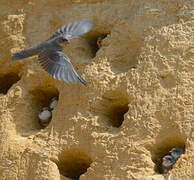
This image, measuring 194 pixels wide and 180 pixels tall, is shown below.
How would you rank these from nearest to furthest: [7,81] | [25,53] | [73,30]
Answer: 1. [73,30]
2. [25,53]
3. [7,81]

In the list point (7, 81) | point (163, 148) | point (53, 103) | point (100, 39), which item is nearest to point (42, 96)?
point (53, 103)

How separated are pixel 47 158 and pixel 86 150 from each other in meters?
0.18

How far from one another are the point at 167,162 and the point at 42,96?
2.64 feet

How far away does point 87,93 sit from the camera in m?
3.22

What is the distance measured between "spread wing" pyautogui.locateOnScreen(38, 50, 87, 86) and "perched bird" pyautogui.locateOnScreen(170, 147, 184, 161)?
0.48 metres

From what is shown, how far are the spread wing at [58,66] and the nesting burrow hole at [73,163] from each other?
29 cm

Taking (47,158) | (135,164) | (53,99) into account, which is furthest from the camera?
(53,99)

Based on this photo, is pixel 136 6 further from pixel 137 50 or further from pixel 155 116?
pixel 155 116

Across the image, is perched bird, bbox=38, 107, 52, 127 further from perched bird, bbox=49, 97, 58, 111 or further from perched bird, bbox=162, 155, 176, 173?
perched bird, bbox=162, 155, 176, 173

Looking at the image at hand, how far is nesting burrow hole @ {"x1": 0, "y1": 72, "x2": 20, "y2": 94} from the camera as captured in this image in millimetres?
3599

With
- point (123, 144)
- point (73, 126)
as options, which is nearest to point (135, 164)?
point (123, 144)

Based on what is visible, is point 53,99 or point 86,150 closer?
point 86,150

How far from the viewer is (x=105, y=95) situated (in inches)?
125

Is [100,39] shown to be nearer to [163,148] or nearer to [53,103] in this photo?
[53,103]
